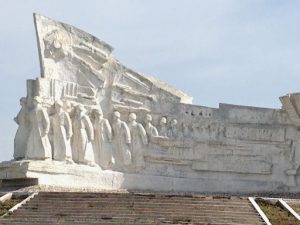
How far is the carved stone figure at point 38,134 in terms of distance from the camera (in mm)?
25391

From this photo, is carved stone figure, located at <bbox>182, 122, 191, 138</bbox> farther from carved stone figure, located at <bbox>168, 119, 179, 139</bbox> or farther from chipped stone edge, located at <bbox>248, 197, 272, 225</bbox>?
chipped stone edge, located at <bbox>248, 197, 272, 225</bbox>

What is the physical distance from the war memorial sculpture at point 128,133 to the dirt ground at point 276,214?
4999 mm

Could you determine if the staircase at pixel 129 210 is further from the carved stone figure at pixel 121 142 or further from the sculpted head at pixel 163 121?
the sculpted head at pixel 163 121

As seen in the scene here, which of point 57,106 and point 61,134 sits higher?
point 57,106

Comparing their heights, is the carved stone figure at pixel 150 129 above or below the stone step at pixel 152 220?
above

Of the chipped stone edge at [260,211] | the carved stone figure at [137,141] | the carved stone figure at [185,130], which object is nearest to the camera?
the chipped stone edge at [260,211]

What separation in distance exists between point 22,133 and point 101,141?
8.46 ft

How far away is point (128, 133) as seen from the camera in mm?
27016

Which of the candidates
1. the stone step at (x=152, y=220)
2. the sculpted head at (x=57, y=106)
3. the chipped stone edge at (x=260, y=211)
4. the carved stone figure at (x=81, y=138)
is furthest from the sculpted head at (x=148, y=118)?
the stone step at (x=152, y=220)

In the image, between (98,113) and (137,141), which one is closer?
(98,113)

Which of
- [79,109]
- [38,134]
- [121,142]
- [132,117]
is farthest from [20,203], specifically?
[132,117]

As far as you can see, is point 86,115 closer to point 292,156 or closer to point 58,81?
point 58,81

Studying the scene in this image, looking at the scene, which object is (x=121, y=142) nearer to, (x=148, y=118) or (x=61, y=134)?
(x=148, y=118)

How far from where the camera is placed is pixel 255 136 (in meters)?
28.1
